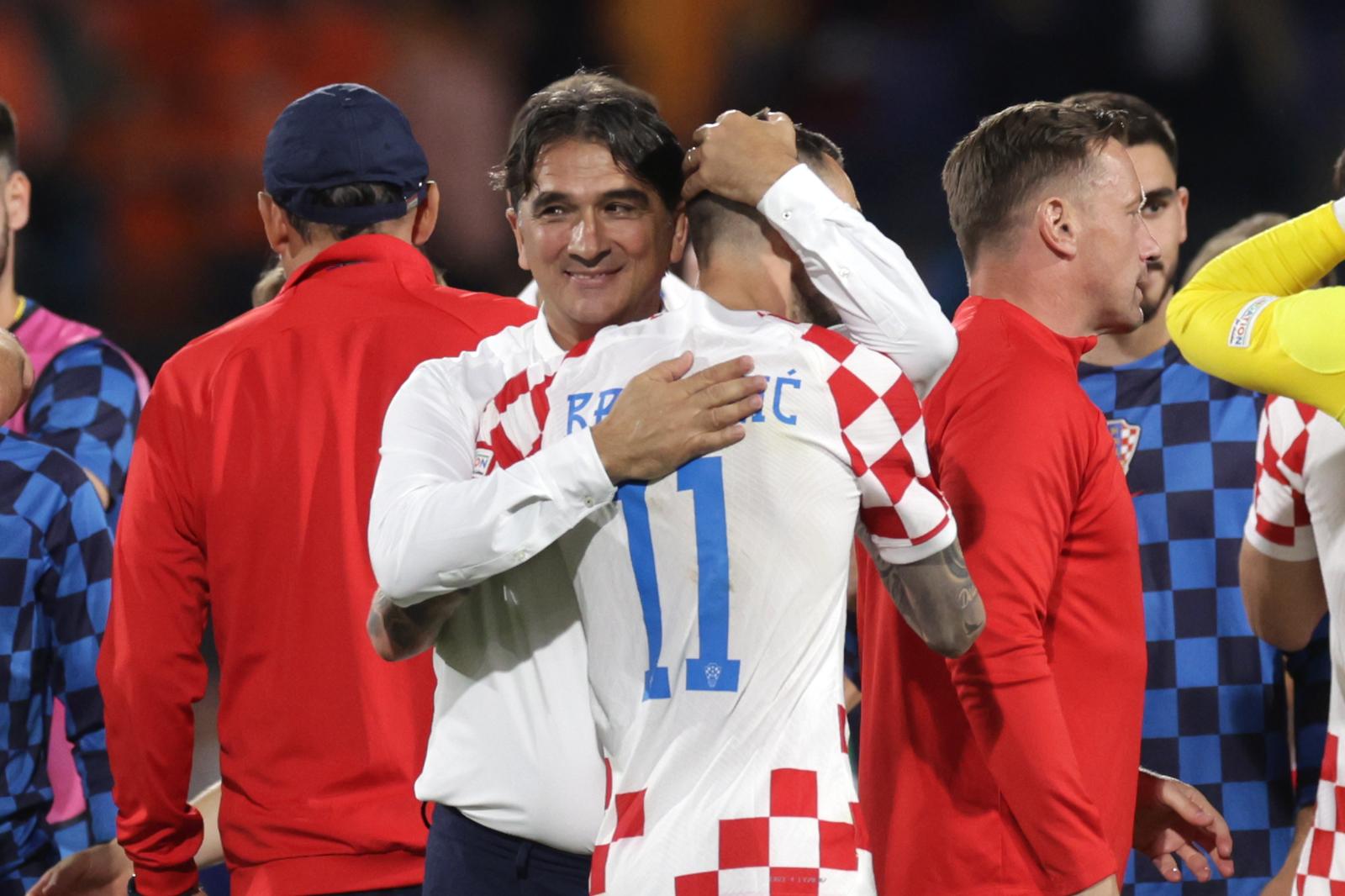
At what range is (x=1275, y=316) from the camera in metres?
2.24

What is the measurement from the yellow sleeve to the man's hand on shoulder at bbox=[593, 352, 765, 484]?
803mm

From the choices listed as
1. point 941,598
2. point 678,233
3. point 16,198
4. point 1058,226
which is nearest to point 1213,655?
point 1058,226

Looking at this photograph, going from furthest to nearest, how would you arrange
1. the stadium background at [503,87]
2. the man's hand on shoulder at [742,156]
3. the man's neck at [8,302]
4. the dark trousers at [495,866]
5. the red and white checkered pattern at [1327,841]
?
the stadium background at [503,87] < the man's neck at [8,302] < the red and white checkered pattern at [1327,841] < the dark trousers at [495,866] < the man's hand on shoulder at [742,156]

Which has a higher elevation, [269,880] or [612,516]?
[612,516]

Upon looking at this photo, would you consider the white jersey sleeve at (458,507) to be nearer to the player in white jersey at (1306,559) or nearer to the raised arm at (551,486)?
the raised arm at (551,486)

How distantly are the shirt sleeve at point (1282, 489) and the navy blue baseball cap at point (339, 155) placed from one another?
59.8 inches

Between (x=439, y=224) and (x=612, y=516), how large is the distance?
5246 mm

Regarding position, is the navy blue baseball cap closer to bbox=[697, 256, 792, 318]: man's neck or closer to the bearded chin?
bbox=[697, 256, 792, 318]: man's neck

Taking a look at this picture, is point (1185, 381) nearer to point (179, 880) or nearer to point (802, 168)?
point (802, 168)

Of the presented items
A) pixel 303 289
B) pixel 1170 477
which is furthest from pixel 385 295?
pixel 1170 477

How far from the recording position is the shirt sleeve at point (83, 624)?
302 centimetres

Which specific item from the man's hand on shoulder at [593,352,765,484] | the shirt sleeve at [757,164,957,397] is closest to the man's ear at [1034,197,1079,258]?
the shirt sleeve at [757,164,957,397]

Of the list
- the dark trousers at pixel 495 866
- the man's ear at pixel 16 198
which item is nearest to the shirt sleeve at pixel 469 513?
the dark trousers at pixel 495 866

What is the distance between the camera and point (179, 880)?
8.82ft
